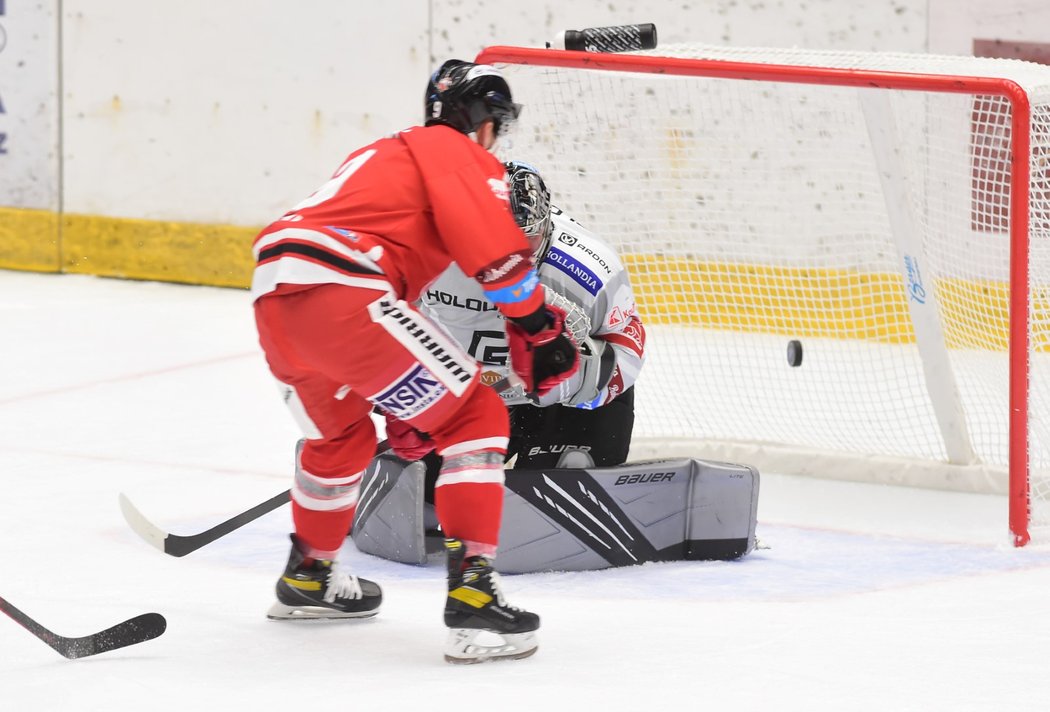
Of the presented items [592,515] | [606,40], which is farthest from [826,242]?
[592,515]

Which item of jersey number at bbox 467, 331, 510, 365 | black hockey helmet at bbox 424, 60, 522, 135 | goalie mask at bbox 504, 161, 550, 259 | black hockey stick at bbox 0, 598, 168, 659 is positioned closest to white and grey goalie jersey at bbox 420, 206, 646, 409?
jersey number at bbox 467, 331, 510, 365

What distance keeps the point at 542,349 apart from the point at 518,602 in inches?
→ 23.5

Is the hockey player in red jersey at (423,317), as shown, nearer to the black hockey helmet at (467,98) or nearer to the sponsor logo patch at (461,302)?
the black hockey helmet at (467,98)

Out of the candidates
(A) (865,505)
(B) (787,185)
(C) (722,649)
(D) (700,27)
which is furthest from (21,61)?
(C) (722,649)

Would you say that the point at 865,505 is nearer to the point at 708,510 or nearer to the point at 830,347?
the point at 708,510

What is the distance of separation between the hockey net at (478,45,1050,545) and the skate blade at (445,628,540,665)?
1.35m

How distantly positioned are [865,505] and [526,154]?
1.38 metres

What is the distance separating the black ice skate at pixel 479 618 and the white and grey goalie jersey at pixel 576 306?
0.74 metres

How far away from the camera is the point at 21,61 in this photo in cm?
738

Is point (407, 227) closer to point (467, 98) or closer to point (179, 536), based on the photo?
point (467, 98)

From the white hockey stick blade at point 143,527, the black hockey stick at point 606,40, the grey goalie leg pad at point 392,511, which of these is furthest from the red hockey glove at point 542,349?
the black hockey stick at point 606,40

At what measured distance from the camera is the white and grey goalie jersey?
10.7 feet

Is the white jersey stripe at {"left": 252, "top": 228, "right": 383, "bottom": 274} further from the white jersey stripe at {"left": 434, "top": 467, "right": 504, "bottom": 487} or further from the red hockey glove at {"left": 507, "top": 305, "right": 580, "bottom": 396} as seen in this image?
the white jersey stripe at {"left": 434, "top": 467, "right": 504, "bottom": 487}

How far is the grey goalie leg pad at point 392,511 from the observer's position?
3098mm
